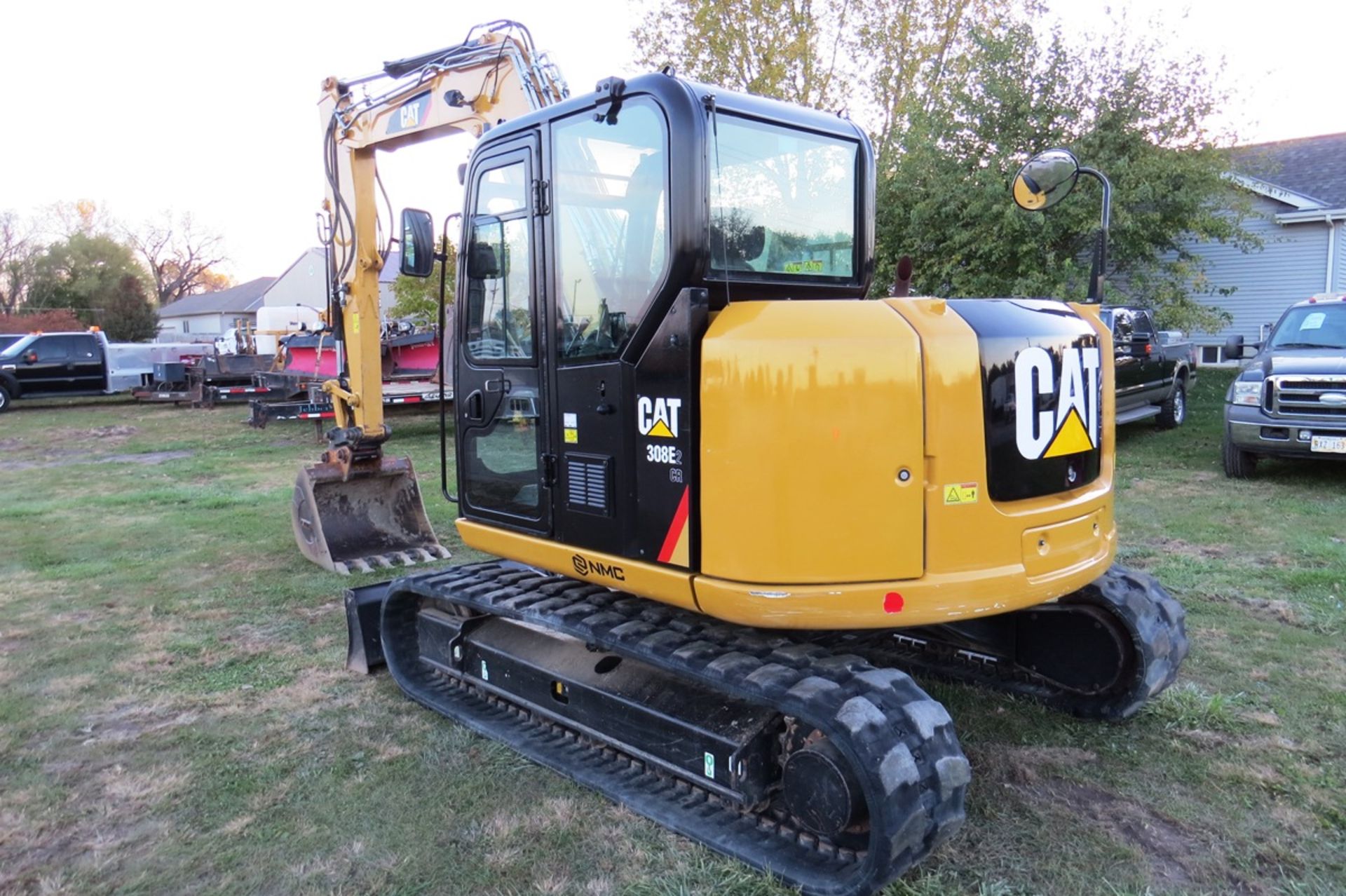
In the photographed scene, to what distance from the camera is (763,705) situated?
3.29m

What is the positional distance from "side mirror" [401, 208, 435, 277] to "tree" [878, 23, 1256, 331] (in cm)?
Result: 1056

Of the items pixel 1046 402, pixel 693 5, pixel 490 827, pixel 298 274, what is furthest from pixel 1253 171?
pixel 298 274

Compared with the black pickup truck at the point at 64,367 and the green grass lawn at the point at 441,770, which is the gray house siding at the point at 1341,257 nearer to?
the green grass lawn at the point at 441,770

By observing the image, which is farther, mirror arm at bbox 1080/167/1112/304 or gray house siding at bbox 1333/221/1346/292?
gray house siding at bbox 1333/221/1346/292

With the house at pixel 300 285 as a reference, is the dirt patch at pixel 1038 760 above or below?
below

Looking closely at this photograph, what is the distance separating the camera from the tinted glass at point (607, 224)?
342 centimetres

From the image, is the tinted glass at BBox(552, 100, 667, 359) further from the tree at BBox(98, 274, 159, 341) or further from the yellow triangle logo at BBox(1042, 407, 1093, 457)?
the tree at BBox(98, 274, 159, 341)

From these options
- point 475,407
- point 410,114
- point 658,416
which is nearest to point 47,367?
point 410,114

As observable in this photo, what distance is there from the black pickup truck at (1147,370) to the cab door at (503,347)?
31.7 feet

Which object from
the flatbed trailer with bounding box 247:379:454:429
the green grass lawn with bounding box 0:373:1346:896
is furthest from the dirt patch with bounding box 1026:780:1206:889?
the flatbed trailer with bounding box 247:379:454:429

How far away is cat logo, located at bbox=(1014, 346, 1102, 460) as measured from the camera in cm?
329

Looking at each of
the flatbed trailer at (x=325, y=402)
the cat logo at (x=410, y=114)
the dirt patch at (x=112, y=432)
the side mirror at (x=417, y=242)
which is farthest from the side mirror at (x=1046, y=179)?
the dirt patch at (x=112, y=432)

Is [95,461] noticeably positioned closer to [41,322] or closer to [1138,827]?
[1138,827]

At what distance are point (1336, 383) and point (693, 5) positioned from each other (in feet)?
51.4
